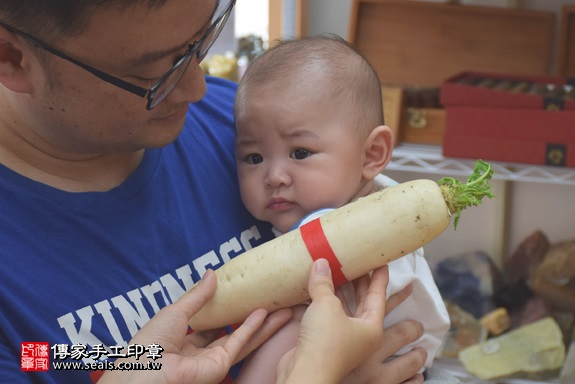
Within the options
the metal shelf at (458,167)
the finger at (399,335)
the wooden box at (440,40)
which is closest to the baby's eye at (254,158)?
the finger at (399,335)

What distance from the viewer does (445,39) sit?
7.98 ft

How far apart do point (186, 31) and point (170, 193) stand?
27cm

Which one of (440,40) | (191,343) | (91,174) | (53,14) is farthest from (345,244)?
(440,40)

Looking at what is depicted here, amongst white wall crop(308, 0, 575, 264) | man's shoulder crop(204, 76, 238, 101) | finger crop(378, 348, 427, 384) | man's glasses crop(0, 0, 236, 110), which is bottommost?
white wall crop(308, 0, 575, 264)

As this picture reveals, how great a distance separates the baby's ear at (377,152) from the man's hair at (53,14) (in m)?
0.48

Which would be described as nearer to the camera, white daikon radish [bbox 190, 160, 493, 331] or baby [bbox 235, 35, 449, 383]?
white daikon radish [bbox 190, 160, 493, 331]

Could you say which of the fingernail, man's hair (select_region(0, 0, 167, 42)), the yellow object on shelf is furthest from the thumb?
the yellow object on shelf

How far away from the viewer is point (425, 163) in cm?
221

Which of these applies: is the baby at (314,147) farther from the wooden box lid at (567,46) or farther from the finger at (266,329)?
the wooden box lid at (567,46)

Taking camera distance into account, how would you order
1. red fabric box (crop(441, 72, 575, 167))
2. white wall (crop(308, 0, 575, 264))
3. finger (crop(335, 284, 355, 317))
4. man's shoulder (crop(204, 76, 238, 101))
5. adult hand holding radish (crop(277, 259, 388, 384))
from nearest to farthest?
adult hand holding radish (crop(277, 259, 388, 384))
finger (crop(335, 284, 355, 317))
man's shoulder (crop(204, 76, 238, 101))
red fabric box (crop(441, 72, 575, 167))
white wall (crop(308, 0, 575, 264))

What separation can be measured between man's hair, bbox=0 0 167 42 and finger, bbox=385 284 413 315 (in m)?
0.53

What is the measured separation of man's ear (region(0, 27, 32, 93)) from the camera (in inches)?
36.7

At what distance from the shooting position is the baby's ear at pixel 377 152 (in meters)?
1.24

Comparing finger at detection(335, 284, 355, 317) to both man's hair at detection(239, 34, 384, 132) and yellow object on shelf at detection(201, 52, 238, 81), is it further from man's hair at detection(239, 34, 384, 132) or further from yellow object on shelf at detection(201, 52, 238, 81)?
yellow object on shelf at detection(201, 52, 238, 81)
